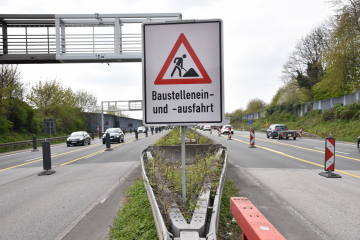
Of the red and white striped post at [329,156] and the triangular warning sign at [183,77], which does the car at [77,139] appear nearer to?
the red and white striped post at [329,156]

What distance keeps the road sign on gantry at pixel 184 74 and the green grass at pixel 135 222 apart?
1537mm

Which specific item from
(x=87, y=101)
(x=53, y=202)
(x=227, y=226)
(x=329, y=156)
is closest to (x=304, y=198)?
(x=227, y=226)

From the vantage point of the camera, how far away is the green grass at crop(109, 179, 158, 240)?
3689 mm

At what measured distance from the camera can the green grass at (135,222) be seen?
12.1 ft

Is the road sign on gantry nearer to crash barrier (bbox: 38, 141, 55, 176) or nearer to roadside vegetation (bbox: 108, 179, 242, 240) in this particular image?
roadside vegetation (bbox: 108, 179, 242, 240)

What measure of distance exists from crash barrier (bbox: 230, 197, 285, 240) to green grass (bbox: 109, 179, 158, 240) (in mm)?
1288

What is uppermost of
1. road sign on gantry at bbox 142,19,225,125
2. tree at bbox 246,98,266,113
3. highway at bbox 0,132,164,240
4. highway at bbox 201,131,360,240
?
tree at bbox 246,98,266,113

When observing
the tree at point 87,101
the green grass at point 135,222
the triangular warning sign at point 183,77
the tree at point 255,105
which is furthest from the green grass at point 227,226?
the tree at point 255,105

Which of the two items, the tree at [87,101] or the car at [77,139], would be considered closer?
the car at [77,139]

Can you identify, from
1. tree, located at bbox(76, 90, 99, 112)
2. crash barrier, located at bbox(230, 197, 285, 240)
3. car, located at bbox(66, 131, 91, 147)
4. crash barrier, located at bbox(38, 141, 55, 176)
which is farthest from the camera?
tree, located at bbox(76, 90, 99, 112)

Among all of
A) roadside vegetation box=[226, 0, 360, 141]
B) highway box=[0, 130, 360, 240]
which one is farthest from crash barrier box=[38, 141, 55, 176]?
roadside vegetation box=[226, 0, 360, 141]

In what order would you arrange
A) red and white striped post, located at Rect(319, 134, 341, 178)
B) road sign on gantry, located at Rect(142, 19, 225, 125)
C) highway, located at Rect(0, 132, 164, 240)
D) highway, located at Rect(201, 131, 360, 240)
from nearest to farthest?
1. road sign on gantry, located at Rect(142, 19, 225, 125)
2. highway, located at Rect(201, 131, 360, 240)
3. highway, located at Rect(0, 132, 164, 240)
4. red and white striped post, located at Rect(319, 134, 341, 178)

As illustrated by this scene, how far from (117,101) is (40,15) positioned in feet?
149

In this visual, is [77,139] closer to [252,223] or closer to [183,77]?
[183,77]
